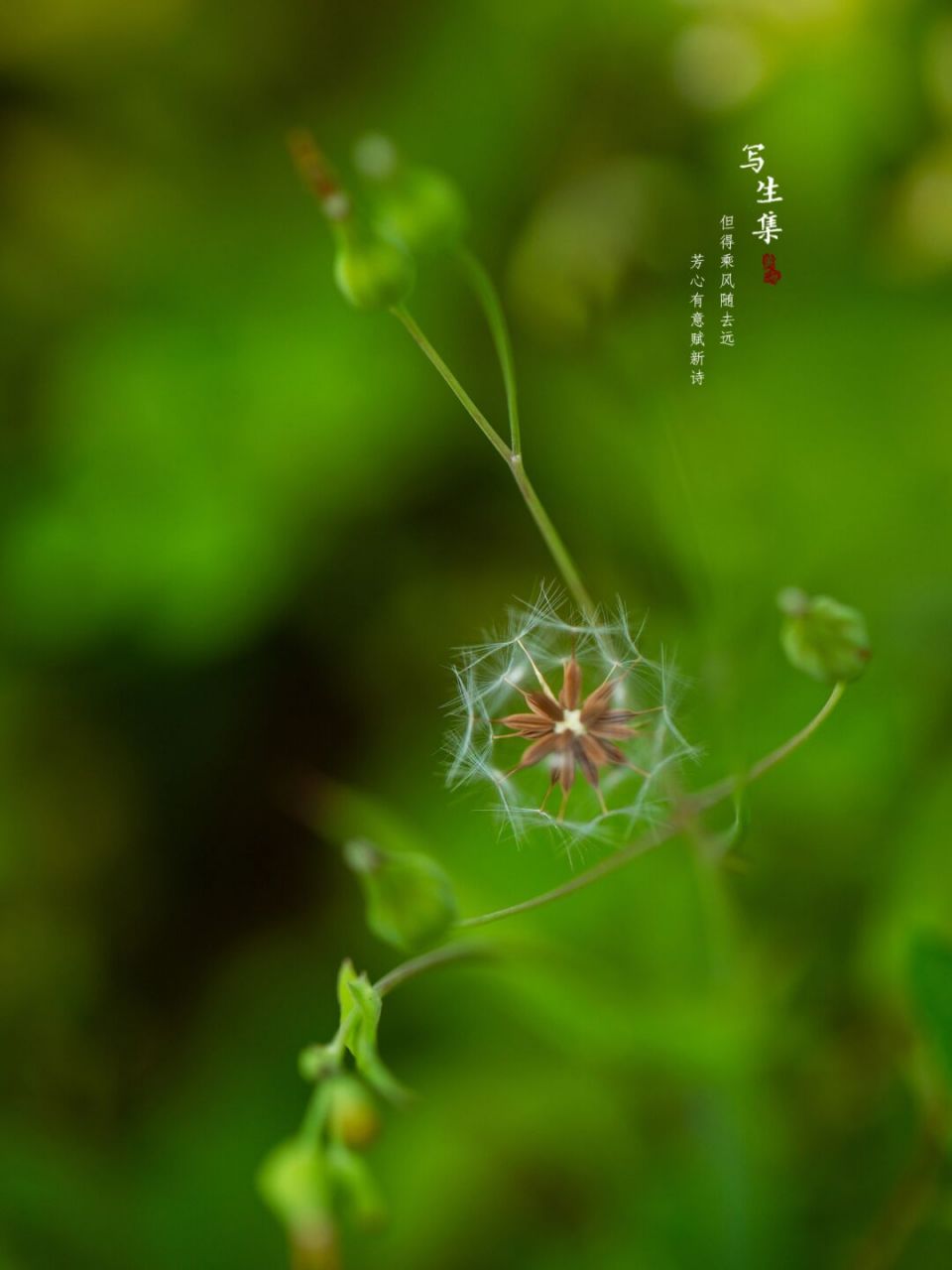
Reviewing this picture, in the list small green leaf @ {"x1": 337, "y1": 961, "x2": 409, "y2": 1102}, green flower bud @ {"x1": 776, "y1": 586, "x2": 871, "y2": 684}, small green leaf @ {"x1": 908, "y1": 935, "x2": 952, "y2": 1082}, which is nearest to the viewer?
small green leaf @ {"x1": 337, "y1": 961, "x2": 409, "y2": 1102}

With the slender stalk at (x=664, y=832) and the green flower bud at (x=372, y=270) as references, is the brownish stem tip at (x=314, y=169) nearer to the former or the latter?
the green flower bud at (x=372, y=270)

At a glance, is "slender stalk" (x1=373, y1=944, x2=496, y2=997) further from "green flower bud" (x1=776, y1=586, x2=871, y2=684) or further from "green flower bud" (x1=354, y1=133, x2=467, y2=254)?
"green flower bud" (x1=354, y1=133, x2=467, y2=254)

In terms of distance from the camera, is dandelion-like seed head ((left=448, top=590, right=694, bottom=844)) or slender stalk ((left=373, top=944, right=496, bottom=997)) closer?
slender stalk ((left=373, top=944, right=496, bottom=997))

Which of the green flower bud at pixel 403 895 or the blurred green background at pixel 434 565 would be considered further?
the blurred green background at pixel 434 565

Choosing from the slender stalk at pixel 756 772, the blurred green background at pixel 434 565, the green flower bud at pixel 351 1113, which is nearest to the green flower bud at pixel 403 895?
the green flower bud at pixel 351 1113

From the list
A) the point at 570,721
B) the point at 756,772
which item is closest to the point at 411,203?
the point at 570,721

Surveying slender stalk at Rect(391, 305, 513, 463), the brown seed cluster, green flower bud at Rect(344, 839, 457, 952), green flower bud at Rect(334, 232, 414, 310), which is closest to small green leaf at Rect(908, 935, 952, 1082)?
the brown seed cluster
